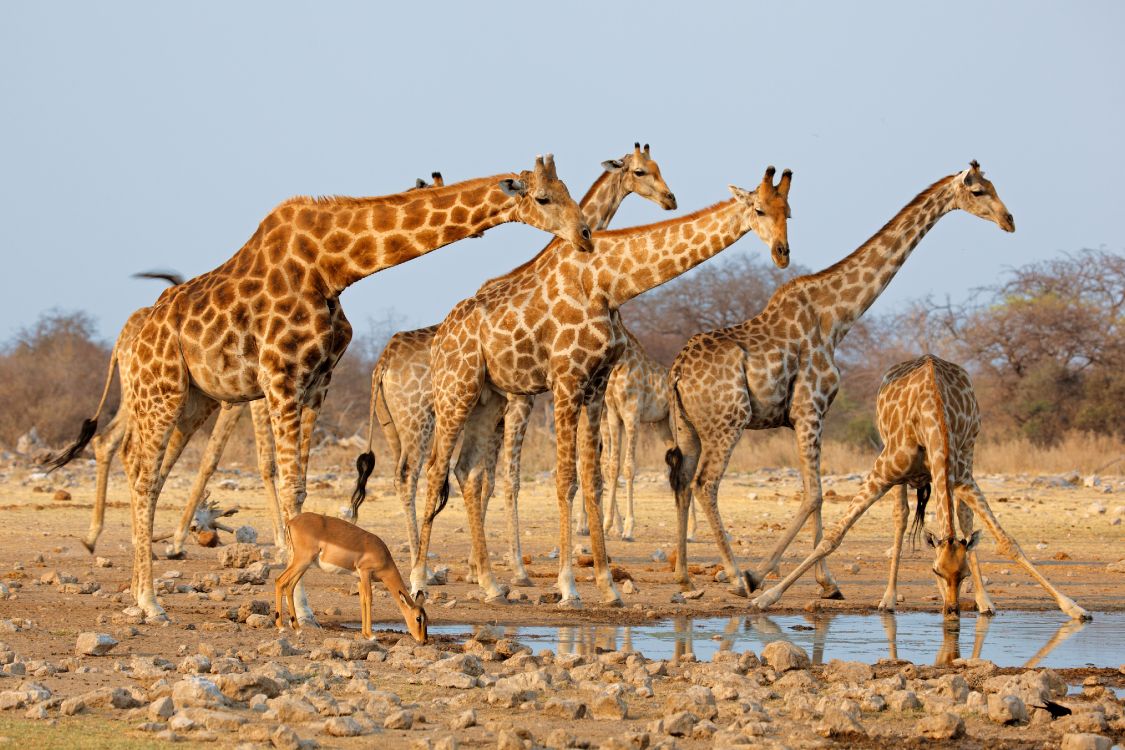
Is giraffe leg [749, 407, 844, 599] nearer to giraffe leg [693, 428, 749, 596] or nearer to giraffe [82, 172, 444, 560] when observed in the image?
giraffe leg [693, 428, 749, 596]

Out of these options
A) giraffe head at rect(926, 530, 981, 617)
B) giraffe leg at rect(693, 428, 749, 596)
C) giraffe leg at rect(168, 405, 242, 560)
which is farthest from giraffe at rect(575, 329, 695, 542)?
giraffe head at rect(926, 530, 981, 617)

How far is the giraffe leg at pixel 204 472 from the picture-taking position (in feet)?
41.2

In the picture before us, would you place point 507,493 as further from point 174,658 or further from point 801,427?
point 174,658

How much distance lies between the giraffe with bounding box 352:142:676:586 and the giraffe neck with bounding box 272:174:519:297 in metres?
2.55

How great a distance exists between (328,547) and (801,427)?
4844 millimetres

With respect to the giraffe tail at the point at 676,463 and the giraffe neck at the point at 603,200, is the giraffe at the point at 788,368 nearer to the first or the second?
the giraffe tail at the point at 676,463

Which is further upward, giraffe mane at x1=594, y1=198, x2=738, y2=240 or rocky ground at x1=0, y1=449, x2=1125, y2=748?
giraffe mane at x1=594, y1=198, x2=738, y2=240

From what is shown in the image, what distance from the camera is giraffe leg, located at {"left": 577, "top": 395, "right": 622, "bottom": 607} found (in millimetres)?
10320

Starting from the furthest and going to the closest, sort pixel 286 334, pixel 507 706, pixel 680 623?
pixel 680 623 < pixel 286 334 < pixel 507 706

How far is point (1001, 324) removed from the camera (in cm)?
3406

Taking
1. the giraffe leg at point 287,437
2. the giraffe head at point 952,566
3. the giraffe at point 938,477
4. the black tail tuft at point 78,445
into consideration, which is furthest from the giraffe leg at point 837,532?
the black tail tuft at point 78,445

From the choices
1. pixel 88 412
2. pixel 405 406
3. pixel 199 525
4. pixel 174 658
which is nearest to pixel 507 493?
pixel 405 406

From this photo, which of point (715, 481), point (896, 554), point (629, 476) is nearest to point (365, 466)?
point (715, 481)

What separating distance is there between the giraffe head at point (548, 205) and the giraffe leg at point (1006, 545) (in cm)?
336
